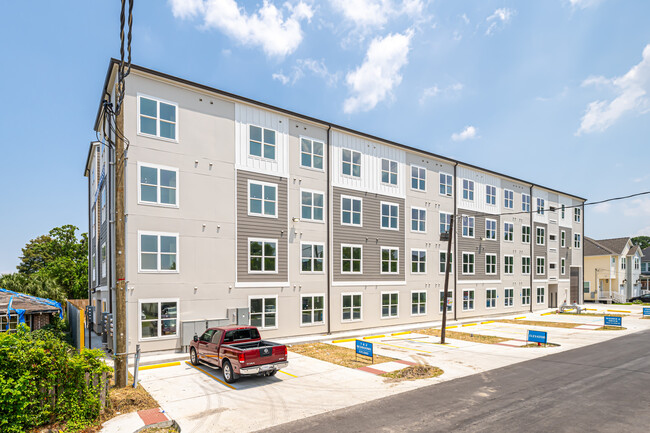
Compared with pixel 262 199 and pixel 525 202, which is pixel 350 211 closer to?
pixel 262 199

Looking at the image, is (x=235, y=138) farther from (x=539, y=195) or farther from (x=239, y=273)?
(x=539, y=195)

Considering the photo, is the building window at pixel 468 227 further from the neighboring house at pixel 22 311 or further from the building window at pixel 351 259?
the neighboring house at pixel 22 311

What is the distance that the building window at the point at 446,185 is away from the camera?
34062 mm

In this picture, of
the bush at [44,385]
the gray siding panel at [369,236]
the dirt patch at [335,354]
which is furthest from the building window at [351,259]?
the bush at [44,385]

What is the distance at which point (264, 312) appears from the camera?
2261cm

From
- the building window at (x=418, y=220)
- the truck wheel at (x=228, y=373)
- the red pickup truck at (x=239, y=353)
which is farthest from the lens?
the building window at (x=418, y=220)

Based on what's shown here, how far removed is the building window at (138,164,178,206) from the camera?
63.2 ft

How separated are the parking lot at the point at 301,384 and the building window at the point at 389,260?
21.2ft

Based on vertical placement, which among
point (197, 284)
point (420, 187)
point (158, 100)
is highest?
point (158, 100)

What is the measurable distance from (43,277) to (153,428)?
35.3 metres

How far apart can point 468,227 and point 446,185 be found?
4706 mm

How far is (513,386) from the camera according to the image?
1352cm

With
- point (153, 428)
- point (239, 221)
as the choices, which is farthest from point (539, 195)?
point (153, 428)

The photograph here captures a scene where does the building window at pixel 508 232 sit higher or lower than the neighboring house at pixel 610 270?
higher
